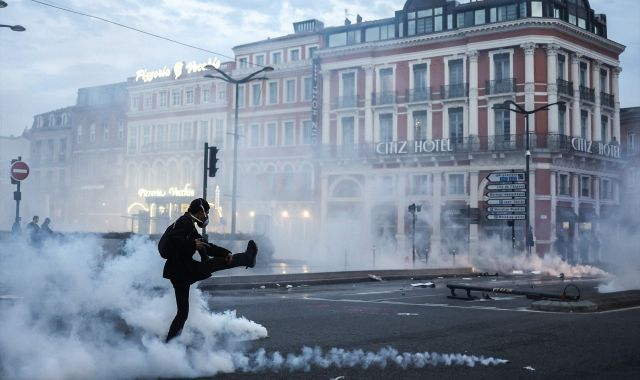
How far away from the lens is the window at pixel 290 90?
197ft

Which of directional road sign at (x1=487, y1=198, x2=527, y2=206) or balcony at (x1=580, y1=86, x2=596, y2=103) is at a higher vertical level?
balcony at (x1=580, y1=86, x2=596, y2=103)

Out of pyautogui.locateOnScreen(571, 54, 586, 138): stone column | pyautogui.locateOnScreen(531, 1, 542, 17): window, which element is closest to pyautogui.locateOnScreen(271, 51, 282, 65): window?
pyautogui.locateOnScreen(531, 1, 542, 17): window

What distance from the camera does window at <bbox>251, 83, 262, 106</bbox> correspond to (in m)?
62.8

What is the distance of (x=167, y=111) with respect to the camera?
68500 mm

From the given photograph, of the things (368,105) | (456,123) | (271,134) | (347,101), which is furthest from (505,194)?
(271,134)

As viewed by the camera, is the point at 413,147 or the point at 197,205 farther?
the point at 413,147

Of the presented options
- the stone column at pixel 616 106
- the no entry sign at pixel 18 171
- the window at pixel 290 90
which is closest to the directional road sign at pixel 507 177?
the stone column at pixel 616 106

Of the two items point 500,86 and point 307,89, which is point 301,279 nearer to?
point 500,86

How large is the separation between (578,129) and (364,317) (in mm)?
40812

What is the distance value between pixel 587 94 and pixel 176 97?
1499 inches

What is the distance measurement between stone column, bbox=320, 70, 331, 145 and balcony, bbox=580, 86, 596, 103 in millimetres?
19187

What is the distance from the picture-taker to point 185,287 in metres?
7.61

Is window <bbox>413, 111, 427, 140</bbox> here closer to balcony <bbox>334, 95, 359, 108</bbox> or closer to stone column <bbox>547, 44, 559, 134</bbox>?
balcony <bbox>334, 95, 359, 108</bbox>

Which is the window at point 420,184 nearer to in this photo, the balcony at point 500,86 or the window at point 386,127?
the window at point 386,127
